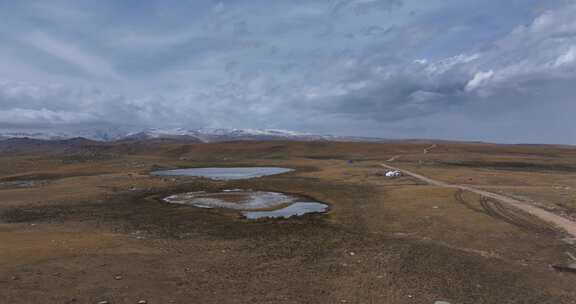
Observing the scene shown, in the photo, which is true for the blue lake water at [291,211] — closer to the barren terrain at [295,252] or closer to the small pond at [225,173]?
the barren terrain at [295,252]

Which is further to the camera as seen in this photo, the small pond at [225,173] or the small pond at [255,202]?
the small pond at [225,173]

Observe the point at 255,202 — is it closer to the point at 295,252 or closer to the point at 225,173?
the point at 295,252

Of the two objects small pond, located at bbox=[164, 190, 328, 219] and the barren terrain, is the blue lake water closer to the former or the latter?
small pond, located at bbox=[164, 190, 328, 219]

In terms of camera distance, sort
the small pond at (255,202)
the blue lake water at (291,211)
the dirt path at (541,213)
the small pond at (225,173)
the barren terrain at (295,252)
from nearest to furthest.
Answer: the barren terrain at (295,252)
the dirt path at (541,213)
the blue lake water at (291,211)
the small pond at (255,202)
the small pond at (225,173)

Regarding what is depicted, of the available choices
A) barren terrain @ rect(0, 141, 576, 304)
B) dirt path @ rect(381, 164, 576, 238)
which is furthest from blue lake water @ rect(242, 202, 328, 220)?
dirt path @ rect(381, 164, 576, 238)

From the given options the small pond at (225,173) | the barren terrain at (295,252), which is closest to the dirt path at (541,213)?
the barren terrain at (295,252)

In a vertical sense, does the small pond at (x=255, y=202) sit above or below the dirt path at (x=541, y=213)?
below

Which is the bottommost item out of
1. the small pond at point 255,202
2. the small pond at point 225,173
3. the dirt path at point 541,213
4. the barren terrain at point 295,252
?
the small pond at point 225,173

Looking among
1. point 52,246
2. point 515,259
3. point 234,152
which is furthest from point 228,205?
point 234,152

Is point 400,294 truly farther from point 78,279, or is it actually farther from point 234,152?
point 234,152
